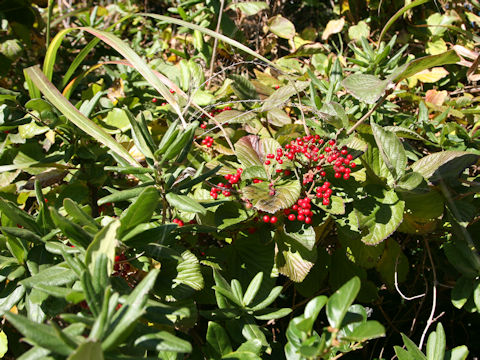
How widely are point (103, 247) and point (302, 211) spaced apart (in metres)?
0.51

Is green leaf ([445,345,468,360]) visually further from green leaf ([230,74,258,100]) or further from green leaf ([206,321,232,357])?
green leaf ([230,74,258,100])

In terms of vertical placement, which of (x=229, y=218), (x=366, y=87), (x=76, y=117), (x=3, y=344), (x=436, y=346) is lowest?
(x=3, y=344)

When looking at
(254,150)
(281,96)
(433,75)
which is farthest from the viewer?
(433,75)

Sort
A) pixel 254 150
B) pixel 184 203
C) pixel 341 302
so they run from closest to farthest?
pixel 341 302 → pixel 184 203 → pixel 254 150

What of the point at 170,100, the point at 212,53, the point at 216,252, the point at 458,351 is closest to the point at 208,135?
the point at 170,100

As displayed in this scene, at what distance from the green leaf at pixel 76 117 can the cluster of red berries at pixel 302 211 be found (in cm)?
40

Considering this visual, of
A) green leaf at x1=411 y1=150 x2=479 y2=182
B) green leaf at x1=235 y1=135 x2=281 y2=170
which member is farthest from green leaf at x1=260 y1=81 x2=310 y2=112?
green leaf at x1=411 y1=150 x2=479 y2=182

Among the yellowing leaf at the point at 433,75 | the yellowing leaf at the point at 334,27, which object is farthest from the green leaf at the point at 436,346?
the yellowing leaf at the point at 334,27

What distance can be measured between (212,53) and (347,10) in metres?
1.00

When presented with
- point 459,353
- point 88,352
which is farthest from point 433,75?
point 88,352

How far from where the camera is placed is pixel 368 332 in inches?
29.4

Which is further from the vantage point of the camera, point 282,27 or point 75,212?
point 282,27

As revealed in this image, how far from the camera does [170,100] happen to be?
120cm

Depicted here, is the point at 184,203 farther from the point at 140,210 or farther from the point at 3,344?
the point at 3,344
